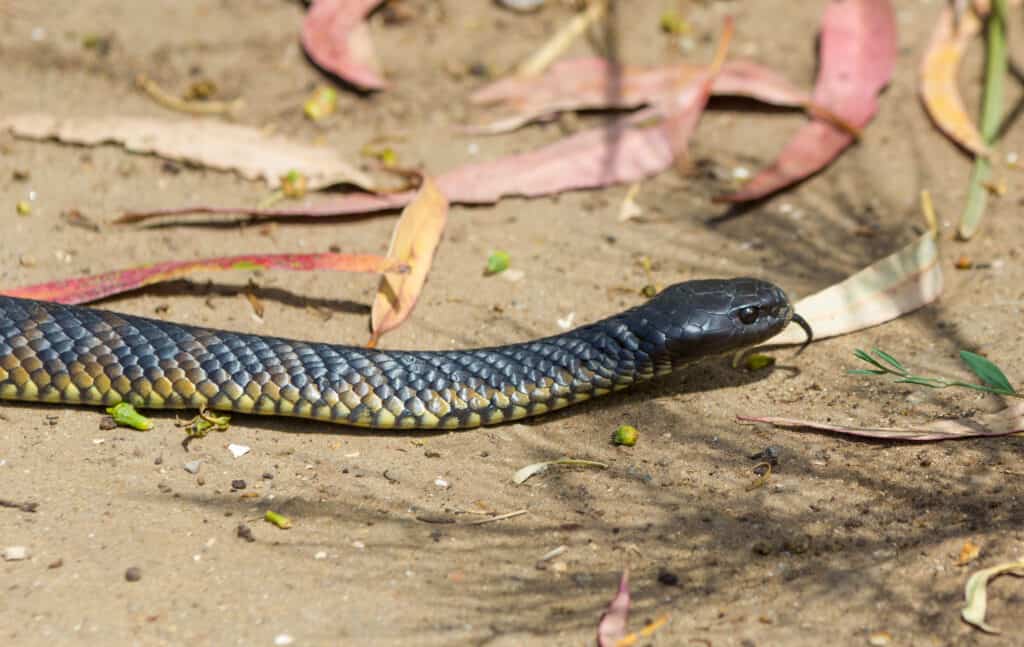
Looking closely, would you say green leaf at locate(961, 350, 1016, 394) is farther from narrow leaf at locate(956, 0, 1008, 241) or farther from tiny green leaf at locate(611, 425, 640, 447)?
narrow leaf at locate(956, 0, 1008, 241)

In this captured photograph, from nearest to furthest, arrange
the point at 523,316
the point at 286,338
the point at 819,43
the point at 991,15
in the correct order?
1. the point at 286,338
2. the point at 523,316
3. the point at 991,15
4. the point at 819,43

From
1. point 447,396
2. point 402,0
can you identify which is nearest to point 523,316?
point 447,396

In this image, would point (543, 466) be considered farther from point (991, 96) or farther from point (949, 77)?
point (949, 77)

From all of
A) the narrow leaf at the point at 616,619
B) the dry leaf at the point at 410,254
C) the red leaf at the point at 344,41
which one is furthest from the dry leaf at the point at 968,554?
the red leaf at the point at 344,41

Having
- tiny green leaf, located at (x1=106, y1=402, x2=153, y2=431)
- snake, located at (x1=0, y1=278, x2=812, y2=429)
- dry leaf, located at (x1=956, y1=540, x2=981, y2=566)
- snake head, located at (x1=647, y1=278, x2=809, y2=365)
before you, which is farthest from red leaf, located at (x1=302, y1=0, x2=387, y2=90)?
dry leaf, located at (x1=956, y1=540, x2=981, y2=566)

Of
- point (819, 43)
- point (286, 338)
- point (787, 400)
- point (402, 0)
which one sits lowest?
point (787, 400)

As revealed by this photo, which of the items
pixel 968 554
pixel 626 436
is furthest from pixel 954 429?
pixel 626 436

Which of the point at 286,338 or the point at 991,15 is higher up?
the point at 991,15

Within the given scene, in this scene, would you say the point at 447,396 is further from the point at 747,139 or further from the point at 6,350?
the point at 747,139
